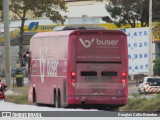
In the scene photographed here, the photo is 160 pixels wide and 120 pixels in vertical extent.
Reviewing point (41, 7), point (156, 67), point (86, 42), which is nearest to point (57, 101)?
point (86, 42)

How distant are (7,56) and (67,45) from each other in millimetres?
15667

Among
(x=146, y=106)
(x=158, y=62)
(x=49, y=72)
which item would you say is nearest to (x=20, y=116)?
(x=146, y=106)

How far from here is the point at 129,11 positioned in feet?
237

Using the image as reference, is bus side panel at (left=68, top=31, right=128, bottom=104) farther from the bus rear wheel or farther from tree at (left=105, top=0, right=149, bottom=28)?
tree at (left=105, top=0, right=149, bottom=28)

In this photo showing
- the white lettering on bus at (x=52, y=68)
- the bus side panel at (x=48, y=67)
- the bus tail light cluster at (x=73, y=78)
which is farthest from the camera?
the white lettering on bus at (x=52, y=68)

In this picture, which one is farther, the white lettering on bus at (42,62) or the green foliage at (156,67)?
the green foliage at (156,67)

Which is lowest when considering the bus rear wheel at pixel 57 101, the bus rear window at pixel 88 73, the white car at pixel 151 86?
the white car at pixel 151 86

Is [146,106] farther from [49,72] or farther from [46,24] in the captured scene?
[46,24]

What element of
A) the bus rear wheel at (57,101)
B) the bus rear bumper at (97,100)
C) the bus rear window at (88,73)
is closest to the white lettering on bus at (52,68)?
the bus rear wheel at (57,101)

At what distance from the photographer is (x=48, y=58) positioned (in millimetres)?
26062

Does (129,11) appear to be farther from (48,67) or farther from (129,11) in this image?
(48,67)

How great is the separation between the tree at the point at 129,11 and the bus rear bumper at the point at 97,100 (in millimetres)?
45217

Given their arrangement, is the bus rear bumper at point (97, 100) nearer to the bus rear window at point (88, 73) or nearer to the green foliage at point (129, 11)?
the bus rear window at point (88, 73)

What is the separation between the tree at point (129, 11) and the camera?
231ft
